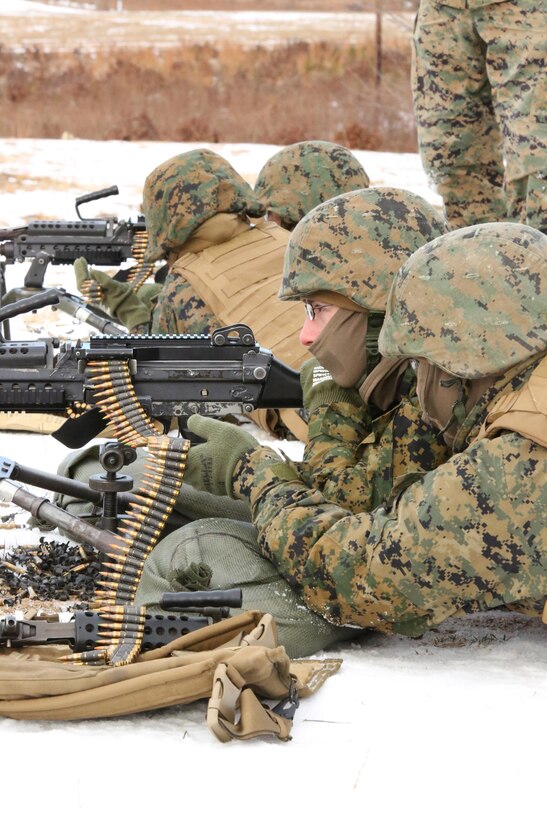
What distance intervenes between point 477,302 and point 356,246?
0.80 metres

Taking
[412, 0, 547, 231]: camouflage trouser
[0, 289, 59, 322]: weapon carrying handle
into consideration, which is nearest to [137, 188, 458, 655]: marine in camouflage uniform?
[0, 289, 59, 322]: weapon carrying handle

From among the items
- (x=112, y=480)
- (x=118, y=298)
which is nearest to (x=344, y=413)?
(x=112, y=480)

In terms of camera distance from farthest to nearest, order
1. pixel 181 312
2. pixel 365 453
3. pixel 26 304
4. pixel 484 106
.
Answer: pixel 484 106 → pixel 181 312 → pixel 26 304 → pixel 365 453

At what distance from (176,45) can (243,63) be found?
3.73 feet

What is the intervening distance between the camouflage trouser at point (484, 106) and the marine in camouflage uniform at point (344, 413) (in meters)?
2.42

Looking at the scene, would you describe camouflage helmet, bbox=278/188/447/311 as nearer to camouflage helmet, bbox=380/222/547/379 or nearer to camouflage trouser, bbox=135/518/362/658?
camouflage helmet, bbox=380/222/547/379

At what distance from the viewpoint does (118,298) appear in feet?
25.5

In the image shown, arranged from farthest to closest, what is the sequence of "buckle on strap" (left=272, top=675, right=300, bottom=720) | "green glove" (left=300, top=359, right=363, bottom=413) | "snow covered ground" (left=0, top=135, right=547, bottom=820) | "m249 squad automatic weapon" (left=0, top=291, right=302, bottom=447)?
1. "m249 squad automatic weapon" (left=0, top=291, right=302, bottom=447)
2. "green glove" (left=300, top=359, right=363, bottom=413)
3. "buckle on strap" (left=272, top=675, right=300, bottom=720)
4. "snow covered ground" (left=0, top=135, right=547, bottom=820)

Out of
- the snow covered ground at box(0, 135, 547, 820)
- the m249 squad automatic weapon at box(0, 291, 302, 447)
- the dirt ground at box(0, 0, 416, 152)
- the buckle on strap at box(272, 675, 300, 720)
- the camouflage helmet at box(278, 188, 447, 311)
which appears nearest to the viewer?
the snow covered ground at box(0, 135, 547, 820)

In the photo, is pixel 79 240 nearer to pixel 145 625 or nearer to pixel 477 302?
pixel 145 625

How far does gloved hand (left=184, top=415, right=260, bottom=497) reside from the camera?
13.2ft

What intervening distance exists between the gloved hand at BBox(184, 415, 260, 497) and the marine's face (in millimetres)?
357

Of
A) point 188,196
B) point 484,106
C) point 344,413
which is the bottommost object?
point 188,196

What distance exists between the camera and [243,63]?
773 inches
